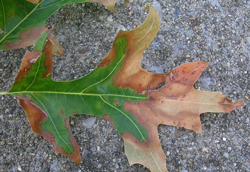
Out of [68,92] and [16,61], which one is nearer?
[68,92]

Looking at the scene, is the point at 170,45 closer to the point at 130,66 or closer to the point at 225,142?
the point at 130,66

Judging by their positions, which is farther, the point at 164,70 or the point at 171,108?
the point at 164,70

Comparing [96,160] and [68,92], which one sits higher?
[68,92]

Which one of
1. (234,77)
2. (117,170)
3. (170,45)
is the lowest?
(117,170)

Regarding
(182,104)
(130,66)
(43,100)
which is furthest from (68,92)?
(182,104)

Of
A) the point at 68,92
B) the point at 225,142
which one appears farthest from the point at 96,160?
the point at 225,142

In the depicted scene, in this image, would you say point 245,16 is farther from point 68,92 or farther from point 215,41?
point 68,92
